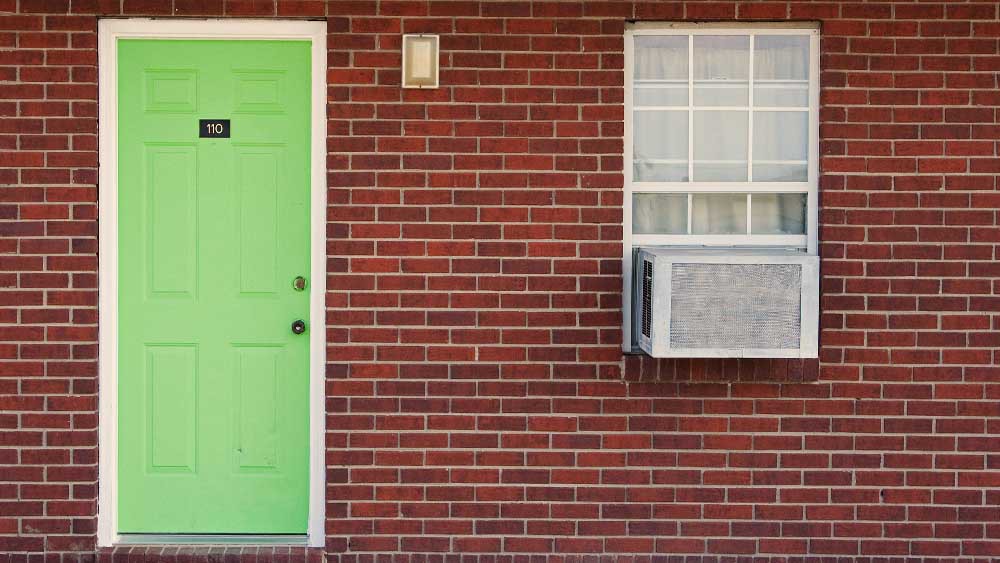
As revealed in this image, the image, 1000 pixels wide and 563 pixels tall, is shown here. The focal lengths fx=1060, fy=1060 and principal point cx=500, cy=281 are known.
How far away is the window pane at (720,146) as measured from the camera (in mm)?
4980

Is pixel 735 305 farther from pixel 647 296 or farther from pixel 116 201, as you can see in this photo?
pixel 116 201

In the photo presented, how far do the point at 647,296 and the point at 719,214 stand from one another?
0.62 metres

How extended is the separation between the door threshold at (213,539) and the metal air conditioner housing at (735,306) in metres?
1.96

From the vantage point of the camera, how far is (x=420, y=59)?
4.81 metres

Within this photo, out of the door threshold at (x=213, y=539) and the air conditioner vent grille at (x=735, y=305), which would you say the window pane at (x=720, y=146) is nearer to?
the air conditioner vent grille at (x=735, y=305)

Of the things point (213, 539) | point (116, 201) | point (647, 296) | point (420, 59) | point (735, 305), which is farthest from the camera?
point (213, 539)

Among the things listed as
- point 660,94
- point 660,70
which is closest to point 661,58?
point 660,70

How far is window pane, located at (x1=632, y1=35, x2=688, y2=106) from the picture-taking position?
496cm

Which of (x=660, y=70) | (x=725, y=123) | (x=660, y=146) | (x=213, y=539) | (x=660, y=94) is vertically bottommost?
(x=213, y=539)

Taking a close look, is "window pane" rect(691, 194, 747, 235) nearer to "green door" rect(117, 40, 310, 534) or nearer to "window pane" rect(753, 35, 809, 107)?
"window pane" rect(753, 35, 809, 107)

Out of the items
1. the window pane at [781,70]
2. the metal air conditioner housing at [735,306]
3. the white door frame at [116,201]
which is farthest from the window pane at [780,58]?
the white door frame at [116,201]

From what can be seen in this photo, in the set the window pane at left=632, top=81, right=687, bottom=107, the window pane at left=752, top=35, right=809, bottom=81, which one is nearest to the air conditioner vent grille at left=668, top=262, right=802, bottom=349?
the window pane at left=632, top=81, right=687, bottom=107

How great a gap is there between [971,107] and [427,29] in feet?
8.26

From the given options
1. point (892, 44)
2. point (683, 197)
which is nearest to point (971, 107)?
point (892, 44)
